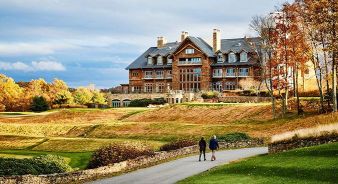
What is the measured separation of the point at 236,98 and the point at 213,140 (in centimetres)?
4851

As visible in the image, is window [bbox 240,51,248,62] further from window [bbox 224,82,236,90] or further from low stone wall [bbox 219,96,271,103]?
low stone wall [bbox 219,96,271,103]

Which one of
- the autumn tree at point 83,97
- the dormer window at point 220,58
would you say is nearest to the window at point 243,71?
the dormer window at point 220,58

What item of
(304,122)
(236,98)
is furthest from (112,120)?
(304,122)

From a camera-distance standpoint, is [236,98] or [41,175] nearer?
[41,175]

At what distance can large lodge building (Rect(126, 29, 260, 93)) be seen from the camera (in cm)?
9631

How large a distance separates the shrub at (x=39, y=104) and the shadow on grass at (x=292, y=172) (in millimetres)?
78500

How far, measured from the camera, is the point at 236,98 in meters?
81.3

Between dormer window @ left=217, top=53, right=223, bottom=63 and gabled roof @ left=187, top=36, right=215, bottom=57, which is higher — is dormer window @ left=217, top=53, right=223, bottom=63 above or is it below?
below

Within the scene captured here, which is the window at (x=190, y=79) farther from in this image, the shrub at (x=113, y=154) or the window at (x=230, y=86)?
the shrub at (x=113, y=154)

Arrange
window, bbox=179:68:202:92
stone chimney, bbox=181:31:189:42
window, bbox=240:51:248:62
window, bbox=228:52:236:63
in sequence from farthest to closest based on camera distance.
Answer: stone chimney, bbox=181:31:189:42 → window, bbox=179:68:202:92 → window, bbox=228:52:236:63 → window, bbox=240:51:248:62

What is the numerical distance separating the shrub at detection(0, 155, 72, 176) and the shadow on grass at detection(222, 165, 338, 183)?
1042cm

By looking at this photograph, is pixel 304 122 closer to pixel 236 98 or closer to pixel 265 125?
pixel 265 125

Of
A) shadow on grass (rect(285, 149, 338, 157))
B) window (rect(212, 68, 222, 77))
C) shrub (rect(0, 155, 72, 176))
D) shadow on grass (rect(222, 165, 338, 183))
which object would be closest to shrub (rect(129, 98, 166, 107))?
window (rect(212, 68, 222, 77))

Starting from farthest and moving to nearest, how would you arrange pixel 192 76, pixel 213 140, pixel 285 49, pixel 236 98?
pixel 192 76 → pixel 236 98 → pixel 285 49 → pixel 213 140
